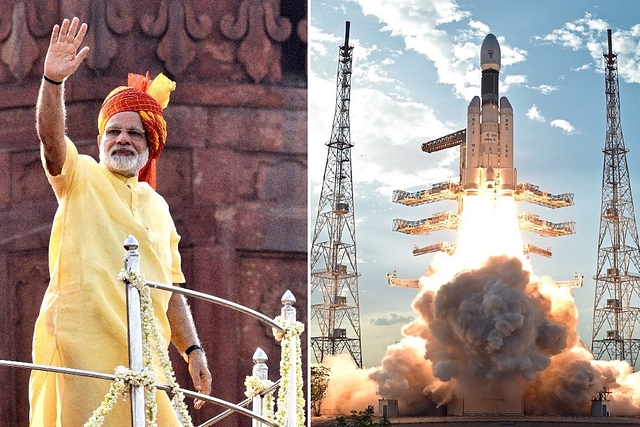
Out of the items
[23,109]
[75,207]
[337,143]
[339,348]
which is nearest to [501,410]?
[339,348]

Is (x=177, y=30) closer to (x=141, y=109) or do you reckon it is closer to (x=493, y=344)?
(x=141, y=109)

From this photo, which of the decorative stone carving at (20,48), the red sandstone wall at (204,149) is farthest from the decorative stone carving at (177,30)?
the decorative stone carving at (20,48)

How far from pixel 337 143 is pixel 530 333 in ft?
18.1

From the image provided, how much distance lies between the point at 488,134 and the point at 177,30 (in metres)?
8.36

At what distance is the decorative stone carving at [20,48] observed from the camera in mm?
5824

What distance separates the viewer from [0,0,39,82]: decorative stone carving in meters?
5.82

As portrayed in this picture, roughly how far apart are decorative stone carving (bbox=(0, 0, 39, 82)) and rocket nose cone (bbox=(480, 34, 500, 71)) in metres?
8.70

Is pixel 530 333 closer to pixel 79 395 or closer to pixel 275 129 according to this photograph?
pixel 275 129

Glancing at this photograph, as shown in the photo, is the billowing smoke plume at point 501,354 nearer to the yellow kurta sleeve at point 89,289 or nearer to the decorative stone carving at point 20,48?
the decorative stone carving at point 20,48

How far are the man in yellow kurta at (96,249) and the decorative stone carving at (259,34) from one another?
55.2 inches

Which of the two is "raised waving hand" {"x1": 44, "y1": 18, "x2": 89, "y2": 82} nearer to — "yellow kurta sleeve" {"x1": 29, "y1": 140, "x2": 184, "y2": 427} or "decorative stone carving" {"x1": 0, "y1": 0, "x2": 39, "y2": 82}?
"yellow kurta sleeve" {"x1": 29, "y1": 140, "x2": 184, "y2": 427}

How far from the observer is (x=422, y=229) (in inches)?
528

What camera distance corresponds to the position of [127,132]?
14.7 ft

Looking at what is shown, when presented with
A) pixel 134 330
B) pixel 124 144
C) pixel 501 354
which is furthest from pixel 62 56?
pixel 501 354
